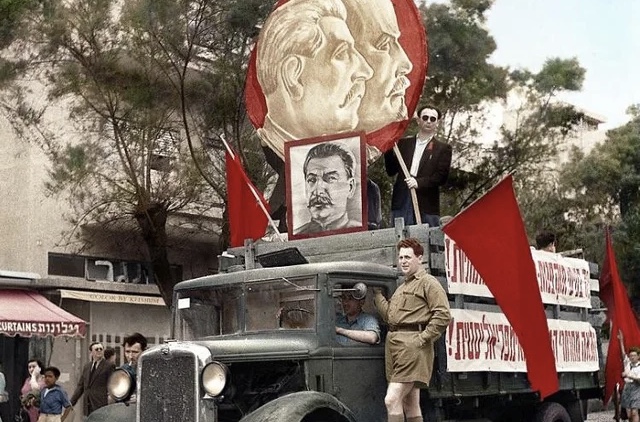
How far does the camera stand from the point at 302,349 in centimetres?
876

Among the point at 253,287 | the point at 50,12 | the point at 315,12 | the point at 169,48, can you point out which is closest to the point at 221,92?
the point at 169,48

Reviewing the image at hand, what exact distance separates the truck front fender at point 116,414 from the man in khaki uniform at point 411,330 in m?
2.06

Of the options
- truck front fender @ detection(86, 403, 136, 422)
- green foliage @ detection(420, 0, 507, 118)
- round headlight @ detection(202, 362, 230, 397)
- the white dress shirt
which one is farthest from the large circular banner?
green foliage @ detection(420, 0, 507, 118)

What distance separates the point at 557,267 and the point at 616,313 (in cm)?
204

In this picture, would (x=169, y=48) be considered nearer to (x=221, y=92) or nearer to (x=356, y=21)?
(x=221, y=92)

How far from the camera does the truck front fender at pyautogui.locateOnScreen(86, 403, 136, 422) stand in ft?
30.9

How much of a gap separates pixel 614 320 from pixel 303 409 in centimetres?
612

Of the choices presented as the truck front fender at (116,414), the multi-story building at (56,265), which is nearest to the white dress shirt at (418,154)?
the truck front fender at (116,414)

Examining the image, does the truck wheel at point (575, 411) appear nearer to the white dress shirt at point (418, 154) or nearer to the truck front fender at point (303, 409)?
the white dress shirt at point (418, 154)

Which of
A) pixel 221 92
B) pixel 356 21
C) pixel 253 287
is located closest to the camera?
pixel 253 287

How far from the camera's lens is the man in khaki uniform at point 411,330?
880 cm

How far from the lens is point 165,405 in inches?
338

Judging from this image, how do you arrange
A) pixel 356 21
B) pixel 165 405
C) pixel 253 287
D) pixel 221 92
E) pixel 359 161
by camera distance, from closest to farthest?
pixel 165 405
pixel 253 287
pixel 359 161
pixel 356 21
pixel 221 92

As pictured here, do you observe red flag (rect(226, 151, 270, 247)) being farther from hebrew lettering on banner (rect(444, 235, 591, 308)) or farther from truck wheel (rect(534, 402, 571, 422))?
truck wheel (rect(534, 402, 571, 422))
